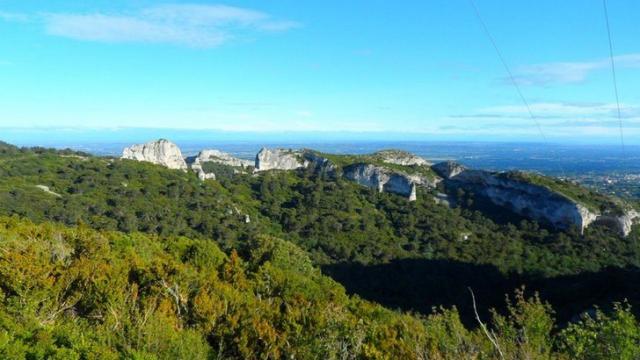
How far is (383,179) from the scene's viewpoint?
7494cm

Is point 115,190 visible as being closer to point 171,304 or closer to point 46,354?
point 171,304

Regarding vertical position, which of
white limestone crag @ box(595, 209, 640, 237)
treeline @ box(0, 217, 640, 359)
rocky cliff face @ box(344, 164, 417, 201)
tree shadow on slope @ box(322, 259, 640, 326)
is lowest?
tree shadow on slope @ box(322, 259, 640, 326)

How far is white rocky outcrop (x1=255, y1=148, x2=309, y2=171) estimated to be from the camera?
280ft

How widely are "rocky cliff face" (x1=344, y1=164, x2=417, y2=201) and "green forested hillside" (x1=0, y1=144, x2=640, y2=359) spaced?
7.70 feet

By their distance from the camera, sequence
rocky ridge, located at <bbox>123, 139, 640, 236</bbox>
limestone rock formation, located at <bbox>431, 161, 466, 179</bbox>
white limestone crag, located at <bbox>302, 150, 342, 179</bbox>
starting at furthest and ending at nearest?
1. white limestone crag, located at <bbox>302, 150, 342, 179</bbox>
2. limestone rock formation, located at <bbox>431, 161, 466, 179</bbox>
3. rocky ridge, located at <bbox>123, 139, 640, 236</bbox>

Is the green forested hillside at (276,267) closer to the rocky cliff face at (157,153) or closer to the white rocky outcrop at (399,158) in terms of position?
the white rocky outcrop at (399,158)

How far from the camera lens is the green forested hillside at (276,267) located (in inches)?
492

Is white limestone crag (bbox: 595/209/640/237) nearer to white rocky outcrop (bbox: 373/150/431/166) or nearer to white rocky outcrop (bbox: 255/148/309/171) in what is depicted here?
white rocky outcrop (bbox: 373/150/431/166)

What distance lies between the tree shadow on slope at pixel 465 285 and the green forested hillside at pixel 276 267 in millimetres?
180

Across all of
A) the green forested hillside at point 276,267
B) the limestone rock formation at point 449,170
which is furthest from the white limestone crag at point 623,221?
the limestone rock formation at point 449,170

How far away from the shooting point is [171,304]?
1630 centimetres

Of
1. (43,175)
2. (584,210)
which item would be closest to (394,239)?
(584,210)

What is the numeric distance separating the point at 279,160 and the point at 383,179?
19.8 metres

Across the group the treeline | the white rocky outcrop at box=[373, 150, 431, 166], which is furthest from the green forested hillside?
the white rocky outcrop at box=[373, 150, 431, 166]
